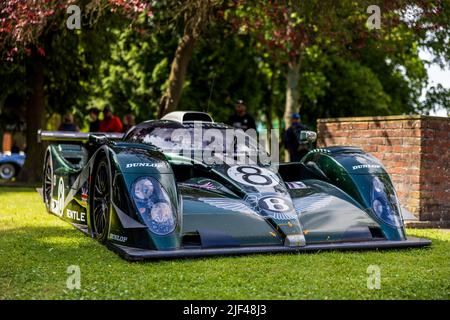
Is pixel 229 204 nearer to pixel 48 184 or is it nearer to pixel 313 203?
pixel 313 203

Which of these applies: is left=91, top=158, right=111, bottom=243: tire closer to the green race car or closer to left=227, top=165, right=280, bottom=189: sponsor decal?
the green race car

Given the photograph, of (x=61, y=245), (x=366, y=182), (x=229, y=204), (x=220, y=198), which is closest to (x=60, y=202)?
(x=61, y=245)

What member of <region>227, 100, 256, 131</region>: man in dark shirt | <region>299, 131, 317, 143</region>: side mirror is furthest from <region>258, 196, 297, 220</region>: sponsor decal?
<region>227, 100, 256, 131</region>: man in dark shirt

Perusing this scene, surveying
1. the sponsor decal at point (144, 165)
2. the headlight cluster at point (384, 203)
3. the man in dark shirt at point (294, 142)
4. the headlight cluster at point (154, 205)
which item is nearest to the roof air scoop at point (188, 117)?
the sponsor decal at point (144, 165)

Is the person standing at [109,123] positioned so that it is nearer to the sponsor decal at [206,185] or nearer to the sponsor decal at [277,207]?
the sponsor decal at [206,185]

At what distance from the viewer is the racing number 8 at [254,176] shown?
22.7 ft

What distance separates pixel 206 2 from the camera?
11969 mm

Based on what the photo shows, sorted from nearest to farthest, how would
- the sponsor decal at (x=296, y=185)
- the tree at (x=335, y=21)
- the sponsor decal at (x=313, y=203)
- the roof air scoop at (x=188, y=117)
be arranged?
the sponsor decal at (x=313, y=203) < the sponsor decal at (x=296, y=185) < the roof air scoop at (x=188, y=117) < the tree at (x=335, y=21)

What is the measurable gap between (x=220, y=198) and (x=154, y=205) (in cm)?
80

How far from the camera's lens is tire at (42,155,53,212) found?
9.94m

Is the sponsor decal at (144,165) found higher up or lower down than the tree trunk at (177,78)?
lower down

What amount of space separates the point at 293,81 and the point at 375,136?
12.8 metres

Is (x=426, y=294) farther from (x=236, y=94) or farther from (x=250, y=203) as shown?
(x=236, y=94)
